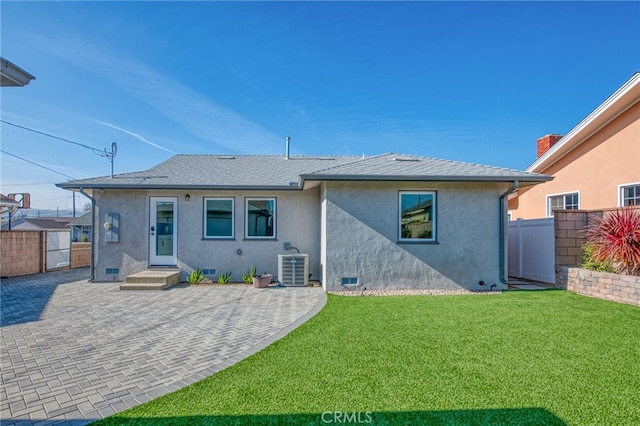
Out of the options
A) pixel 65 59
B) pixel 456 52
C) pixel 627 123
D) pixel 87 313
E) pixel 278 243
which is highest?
pixel 456 52

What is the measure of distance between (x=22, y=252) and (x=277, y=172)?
9849 mm

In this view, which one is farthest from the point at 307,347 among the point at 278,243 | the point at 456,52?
the point at 456,52

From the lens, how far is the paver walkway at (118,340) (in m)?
3.33

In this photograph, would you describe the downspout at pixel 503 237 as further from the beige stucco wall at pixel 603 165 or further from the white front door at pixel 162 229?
the white front door at pixel 162 229

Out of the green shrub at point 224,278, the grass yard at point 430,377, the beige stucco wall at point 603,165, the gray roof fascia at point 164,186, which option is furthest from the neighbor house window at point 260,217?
the beige stucco wall at point 603,165

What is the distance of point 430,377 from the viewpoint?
3.68 m

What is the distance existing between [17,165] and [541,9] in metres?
28.5

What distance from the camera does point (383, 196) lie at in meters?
8.93

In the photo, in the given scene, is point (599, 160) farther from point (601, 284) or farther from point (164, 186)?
point (164, 186)

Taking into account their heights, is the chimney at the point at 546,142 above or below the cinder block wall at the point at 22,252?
above

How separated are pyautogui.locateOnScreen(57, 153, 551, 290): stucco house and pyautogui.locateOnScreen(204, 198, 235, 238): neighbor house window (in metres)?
0.03

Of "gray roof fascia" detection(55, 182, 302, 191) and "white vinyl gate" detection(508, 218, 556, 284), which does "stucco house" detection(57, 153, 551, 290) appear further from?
"white vinyl gate" detection(508, 218, 556, 284)

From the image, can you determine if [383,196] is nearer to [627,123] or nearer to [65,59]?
[627,123]

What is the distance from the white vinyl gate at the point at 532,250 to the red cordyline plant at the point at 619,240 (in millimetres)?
1137
